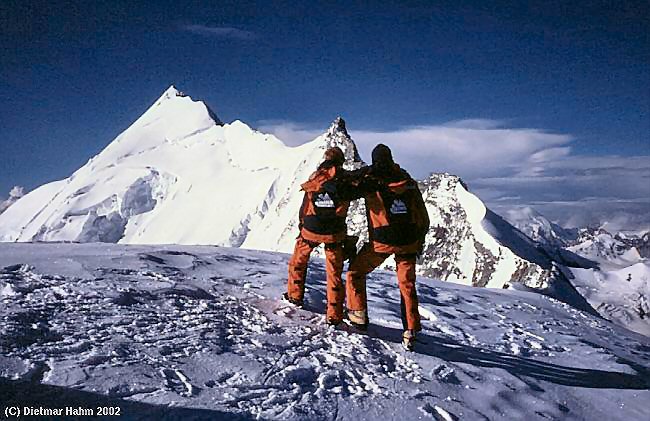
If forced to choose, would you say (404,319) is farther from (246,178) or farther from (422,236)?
(246,178)

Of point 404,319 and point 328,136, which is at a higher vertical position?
point 328,136

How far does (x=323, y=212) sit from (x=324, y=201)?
0.47ft

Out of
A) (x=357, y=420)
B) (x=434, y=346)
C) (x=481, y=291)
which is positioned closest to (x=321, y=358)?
(x=357, y=420)

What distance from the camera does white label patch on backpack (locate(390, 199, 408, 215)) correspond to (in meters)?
6.16

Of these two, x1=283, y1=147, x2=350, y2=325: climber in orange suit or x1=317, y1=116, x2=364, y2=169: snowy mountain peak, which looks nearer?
x1=283, y1=147, x2=350, y2=325: climber in orange suit

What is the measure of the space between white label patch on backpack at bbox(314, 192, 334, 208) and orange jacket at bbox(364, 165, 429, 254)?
0.49 m

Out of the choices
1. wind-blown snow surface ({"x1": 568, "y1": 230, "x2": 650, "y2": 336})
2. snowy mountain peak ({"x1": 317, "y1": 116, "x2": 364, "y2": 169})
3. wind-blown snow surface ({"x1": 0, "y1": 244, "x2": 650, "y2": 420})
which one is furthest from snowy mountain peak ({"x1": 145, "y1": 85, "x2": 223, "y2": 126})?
wind-blown snow surface ({"x1": 0, "y1": 244, "x2": 650, "y2": 420})

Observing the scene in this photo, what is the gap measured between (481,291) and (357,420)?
23.4 feet

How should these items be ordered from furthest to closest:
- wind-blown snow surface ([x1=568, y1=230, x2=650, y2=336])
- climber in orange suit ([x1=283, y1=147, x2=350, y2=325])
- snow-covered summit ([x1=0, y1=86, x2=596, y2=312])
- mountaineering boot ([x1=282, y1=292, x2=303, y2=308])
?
1. wind-blown snow surface ([x1=568, y1=230, x2=650, y2=336])
2. snow-covered summit ([x1=0, y1=86, x2=596, y2=312])
3. mountaineering boot ([x1=282, y1=292, x2=303, y2=308])
4. climber in orange suit ([x1=283, y1=147, x2=350, y2=325])

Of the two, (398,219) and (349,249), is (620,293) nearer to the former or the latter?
(349,249)

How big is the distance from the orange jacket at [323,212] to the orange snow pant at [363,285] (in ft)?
1.40

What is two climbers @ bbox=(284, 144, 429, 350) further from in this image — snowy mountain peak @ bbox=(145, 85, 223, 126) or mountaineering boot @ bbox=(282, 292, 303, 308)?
snowy mountain peak @ bbox=(145, 85, 223, 126)

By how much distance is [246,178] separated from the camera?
84375 millimetres

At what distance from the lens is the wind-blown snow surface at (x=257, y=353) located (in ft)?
14.5
